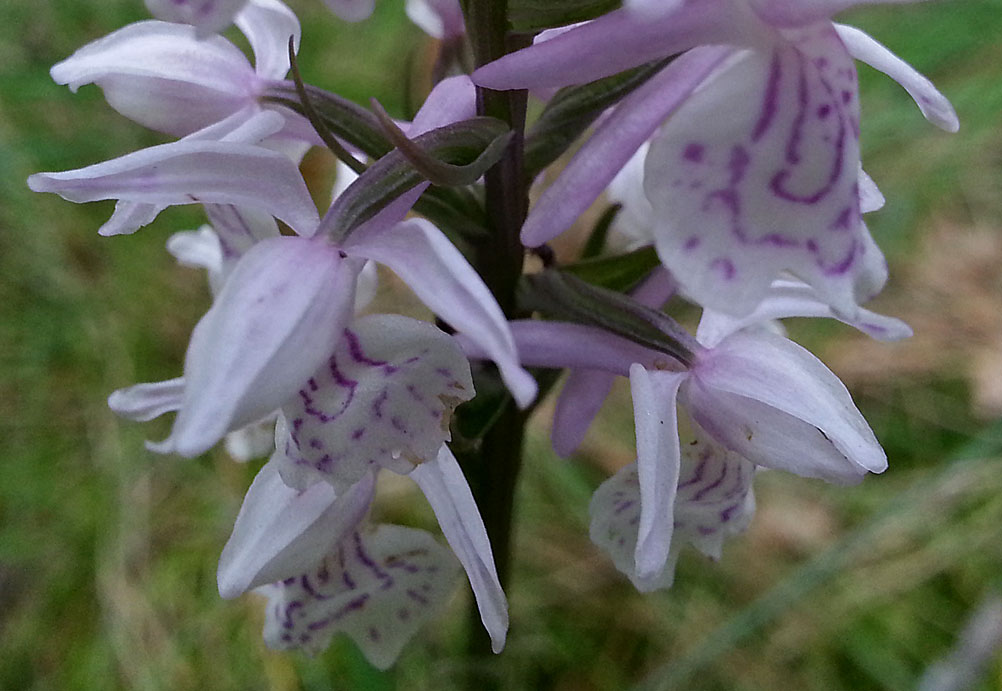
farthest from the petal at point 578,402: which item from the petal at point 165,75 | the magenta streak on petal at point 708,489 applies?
the petal at point 165,75

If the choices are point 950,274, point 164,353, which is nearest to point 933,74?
point 950,274

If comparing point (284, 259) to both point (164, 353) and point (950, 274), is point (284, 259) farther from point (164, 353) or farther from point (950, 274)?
point (950, 274)

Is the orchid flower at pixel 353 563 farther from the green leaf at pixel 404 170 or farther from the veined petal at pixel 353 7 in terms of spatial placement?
the veined petal at pixel 353 7

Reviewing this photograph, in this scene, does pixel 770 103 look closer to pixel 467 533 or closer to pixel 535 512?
pixel 467 533

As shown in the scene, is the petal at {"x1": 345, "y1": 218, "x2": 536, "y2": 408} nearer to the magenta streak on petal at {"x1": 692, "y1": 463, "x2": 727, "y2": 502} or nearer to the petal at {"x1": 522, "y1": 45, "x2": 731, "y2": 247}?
the petal at {"x1": 522, "y1": 45, "x2": 731, "y2": 247}

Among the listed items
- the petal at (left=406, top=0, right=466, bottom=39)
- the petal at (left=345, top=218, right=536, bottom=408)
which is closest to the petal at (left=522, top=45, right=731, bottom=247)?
the petal at (left=345, top=218, right=536, bottom=408)
